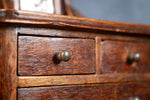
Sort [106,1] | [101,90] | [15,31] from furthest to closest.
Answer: [106,1] → [101,90] → [15,31]

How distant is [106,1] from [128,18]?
23 centimetres

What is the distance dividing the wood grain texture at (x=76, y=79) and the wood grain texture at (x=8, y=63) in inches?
1.0

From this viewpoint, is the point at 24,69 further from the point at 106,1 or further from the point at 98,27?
the point at 106,1

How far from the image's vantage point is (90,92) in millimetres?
606

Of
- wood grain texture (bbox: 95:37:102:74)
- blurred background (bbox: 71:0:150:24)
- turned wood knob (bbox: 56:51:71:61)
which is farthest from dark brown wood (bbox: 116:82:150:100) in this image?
blurred background (bbox: 71:0:150:24)

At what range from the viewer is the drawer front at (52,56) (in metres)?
0.52

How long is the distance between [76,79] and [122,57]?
21 centimetres

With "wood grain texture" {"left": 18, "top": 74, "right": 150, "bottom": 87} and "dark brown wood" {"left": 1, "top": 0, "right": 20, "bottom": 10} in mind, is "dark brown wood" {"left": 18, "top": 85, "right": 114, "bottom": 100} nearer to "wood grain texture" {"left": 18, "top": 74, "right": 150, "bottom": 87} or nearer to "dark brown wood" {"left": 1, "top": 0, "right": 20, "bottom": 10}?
"wood grain texture" {"left": 18, "top": 74, "right": 150, "bottom": 87}

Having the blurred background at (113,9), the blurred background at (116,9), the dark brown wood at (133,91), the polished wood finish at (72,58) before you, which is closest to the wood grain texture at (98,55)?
the polished wood finish at (72,58)

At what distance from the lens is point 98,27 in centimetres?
60

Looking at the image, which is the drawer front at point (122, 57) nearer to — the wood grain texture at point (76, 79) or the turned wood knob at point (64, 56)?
the wood grain texture at point (76, 79)

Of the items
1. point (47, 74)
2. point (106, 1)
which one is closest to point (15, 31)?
point (47, 74)

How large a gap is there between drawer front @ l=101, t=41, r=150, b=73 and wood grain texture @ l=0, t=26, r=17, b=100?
0.30 m

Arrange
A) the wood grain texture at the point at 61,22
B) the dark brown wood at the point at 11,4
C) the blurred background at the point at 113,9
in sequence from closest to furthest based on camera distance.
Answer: the wood grain texture at the point at 61,22
the dark brown wood at the point at 11,4
the blurred background at the point at 113,9
